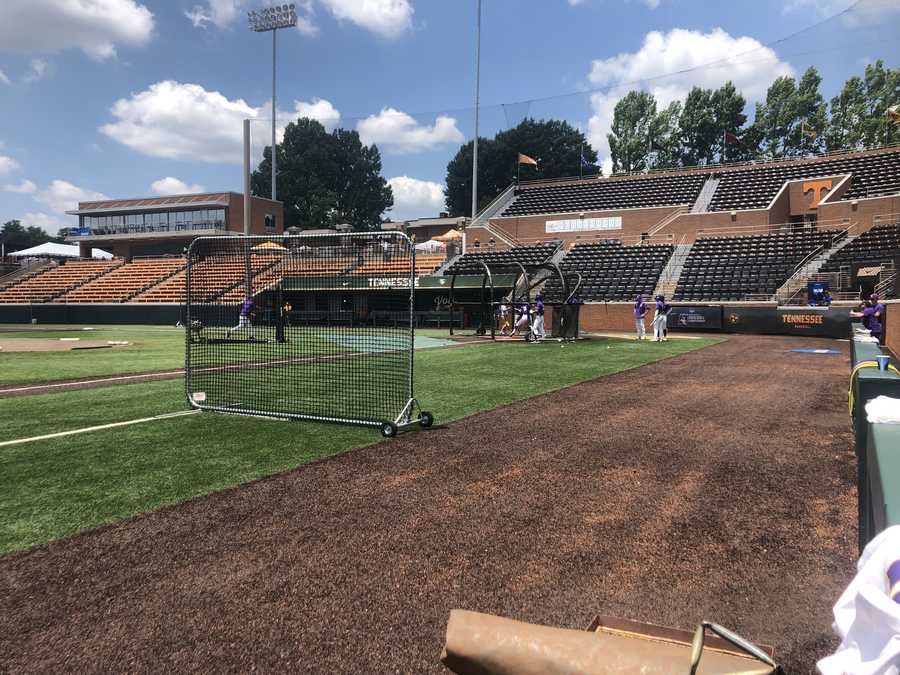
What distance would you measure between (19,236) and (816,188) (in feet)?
412

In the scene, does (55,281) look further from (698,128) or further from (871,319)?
(698,128)

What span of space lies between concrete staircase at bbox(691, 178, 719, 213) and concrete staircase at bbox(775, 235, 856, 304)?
9996mm

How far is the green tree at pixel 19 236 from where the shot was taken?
106 m

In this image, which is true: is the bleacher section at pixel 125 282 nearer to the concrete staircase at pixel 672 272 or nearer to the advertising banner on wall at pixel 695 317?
the concrete staircase at pixel 672 272

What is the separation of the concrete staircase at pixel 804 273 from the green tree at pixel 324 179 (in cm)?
6310

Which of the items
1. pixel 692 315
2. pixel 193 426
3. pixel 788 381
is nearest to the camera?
pixel 193 426

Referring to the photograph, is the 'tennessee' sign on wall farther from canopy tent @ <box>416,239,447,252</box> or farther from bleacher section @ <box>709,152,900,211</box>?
canopy tent @ <box>416,239,447,252</box>

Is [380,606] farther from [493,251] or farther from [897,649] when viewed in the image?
[493,251]

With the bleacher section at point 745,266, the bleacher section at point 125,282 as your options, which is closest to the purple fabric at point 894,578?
the bleacher section at point 745,266

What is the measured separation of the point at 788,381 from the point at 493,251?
1264 inches

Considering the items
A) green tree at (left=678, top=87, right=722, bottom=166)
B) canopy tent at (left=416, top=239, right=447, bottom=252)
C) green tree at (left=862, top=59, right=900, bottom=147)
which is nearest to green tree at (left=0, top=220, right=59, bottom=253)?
canopy tent at (left=416, top=239, right=447, bottom=252)

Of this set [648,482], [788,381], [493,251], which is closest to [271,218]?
[493,251]

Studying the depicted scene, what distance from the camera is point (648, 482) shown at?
5273mm

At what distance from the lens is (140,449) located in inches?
247
